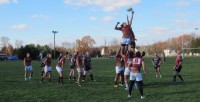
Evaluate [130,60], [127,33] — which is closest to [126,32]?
[127,33]

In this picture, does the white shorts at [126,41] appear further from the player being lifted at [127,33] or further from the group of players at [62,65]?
the group of players at [62,65]

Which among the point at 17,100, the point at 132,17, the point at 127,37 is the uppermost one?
the point at 132,17

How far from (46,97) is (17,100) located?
1.29 m

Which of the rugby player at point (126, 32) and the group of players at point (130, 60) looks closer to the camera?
the group of players at point (130, 60)

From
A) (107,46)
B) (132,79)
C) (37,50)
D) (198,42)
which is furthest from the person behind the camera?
(107,46)

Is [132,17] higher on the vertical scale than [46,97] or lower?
higher

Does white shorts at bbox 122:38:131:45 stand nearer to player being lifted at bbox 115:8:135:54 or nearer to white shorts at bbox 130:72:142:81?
player being lifted at bbox 115:8:135:54

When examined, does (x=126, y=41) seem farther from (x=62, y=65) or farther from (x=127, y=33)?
(x=62, y=65)

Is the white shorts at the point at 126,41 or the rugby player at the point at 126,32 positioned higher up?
the rugby player at the point at 126,32

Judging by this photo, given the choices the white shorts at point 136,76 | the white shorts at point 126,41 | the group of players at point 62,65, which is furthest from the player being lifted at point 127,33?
the group of players at point 62,65

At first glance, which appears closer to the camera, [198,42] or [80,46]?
[198,42]

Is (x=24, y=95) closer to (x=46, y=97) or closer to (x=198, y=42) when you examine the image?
(x=46, y=97)

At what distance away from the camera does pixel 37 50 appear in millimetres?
103000

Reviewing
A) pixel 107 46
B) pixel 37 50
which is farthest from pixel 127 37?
pixel 107 46
